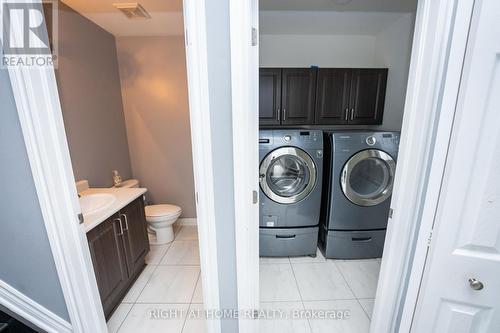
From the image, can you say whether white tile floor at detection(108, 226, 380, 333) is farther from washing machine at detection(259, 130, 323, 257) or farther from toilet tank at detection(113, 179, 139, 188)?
toilet tank at detection(113, 179, 139, 188)

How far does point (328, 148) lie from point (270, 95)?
90cm

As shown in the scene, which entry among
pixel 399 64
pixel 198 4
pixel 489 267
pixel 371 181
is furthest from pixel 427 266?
pixel 399 64

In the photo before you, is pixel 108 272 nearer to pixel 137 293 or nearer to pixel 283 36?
pixel 137 293

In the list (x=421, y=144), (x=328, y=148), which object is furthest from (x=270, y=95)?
(x=421, y=144)

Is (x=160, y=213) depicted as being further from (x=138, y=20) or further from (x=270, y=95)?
(x=138, y=20)

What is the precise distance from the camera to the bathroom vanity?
4.55ft

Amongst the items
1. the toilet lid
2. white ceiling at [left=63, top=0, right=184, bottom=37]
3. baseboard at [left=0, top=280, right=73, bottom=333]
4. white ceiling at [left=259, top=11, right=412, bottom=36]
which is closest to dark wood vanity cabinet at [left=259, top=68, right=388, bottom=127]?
white ceiling at [left=259, top=11, right=412, bottom=36]

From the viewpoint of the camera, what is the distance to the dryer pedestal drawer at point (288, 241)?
215 centimetres

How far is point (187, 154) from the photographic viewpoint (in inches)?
108

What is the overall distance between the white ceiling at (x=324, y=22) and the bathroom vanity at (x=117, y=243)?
224cm

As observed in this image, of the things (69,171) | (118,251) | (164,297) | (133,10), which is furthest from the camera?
(133,10)

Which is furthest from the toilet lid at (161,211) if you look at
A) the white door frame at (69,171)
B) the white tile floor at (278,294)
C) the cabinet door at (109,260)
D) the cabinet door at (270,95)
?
the cabinet door at (270,95)

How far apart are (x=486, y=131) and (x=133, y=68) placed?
10.1 feet

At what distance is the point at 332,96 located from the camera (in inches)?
95.6
